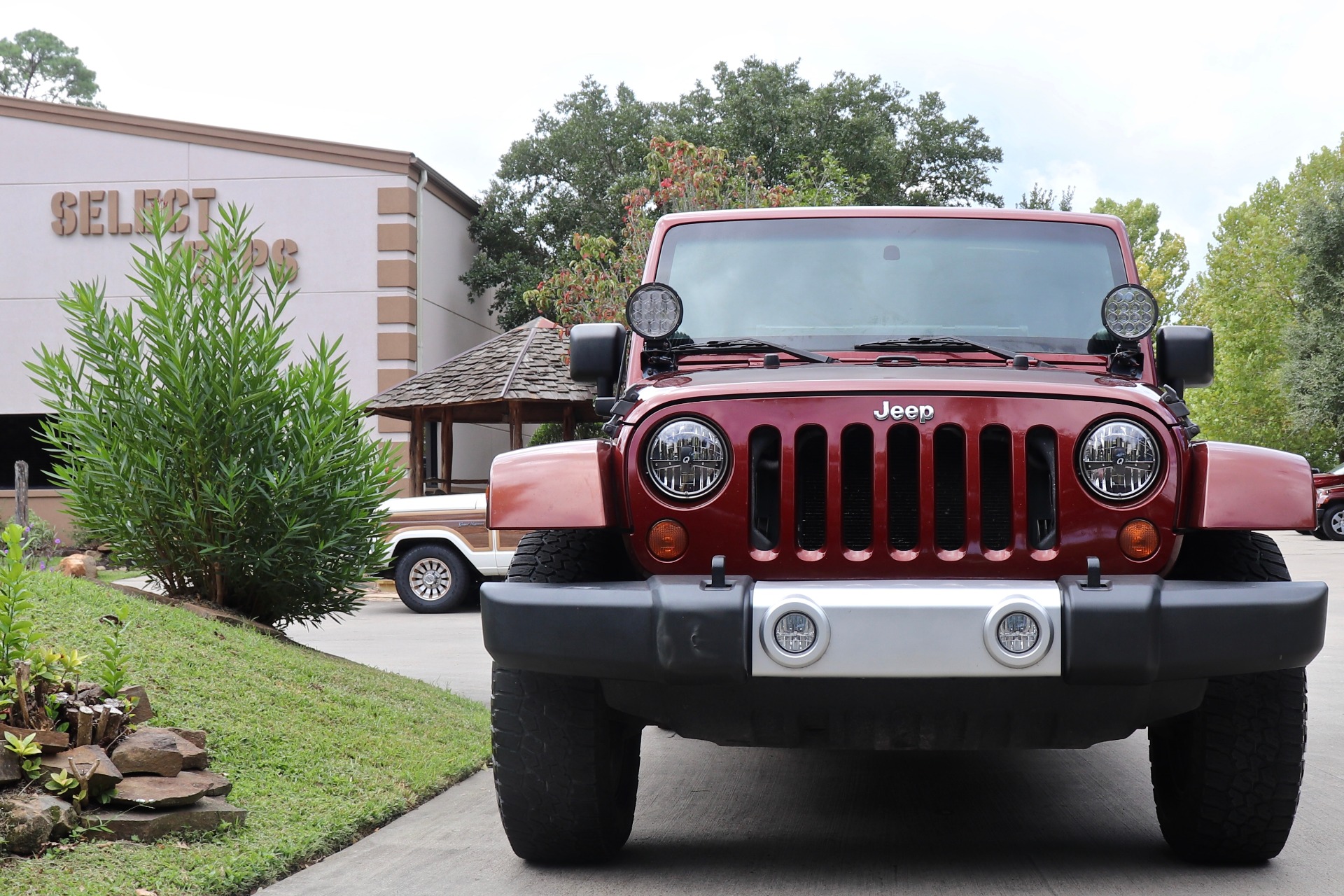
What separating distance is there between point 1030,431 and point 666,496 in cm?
100

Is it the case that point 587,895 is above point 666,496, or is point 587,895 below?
below

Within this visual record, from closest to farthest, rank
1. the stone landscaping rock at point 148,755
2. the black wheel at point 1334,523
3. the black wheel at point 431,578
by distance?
the stone landscaping rock at point 148,755, the black wheel at point 431,578, the black wheel at point 1334,523

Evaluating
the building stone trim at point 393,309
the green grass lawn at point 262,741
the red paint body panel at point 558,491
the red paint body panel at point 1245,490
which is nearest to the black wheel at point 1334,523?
the building stone trim at point 393,309

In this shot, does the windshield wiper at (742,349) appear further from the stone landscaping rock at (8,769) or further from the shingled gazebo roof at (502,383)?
the shingled gazebo roof at (502,383)

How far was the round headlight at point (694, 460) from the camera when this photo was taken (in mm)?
3650

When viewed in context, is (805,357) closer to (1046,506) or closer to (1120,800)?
(1046,506)

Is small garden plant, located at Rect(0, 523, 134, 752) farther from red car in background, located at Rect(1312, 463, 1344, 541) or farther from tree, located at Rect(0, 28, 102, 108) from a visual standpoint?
tree, located at Rect(0, 28, 102, 108)

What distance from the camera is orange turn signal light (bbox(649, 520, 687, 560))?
3660 millimetres

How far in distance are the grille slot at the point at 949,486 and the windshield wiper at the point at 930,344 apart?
2.78 ft

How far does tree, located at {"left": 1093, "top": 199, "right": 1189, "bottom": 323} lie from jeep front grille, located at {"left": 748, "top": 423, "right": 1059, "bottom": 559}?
44.4 metres

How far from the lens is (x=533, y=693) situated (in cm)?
382

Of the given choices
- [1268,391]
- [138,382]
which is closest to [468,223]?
[138,382]

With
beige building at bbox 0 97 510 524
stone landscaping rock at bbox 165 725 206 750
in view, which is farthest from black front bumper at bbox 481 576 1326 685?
beige building at bbox 0 97 510 524

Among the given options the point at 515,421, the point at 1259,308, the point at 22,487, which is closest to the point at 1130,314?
the point at 515,421
